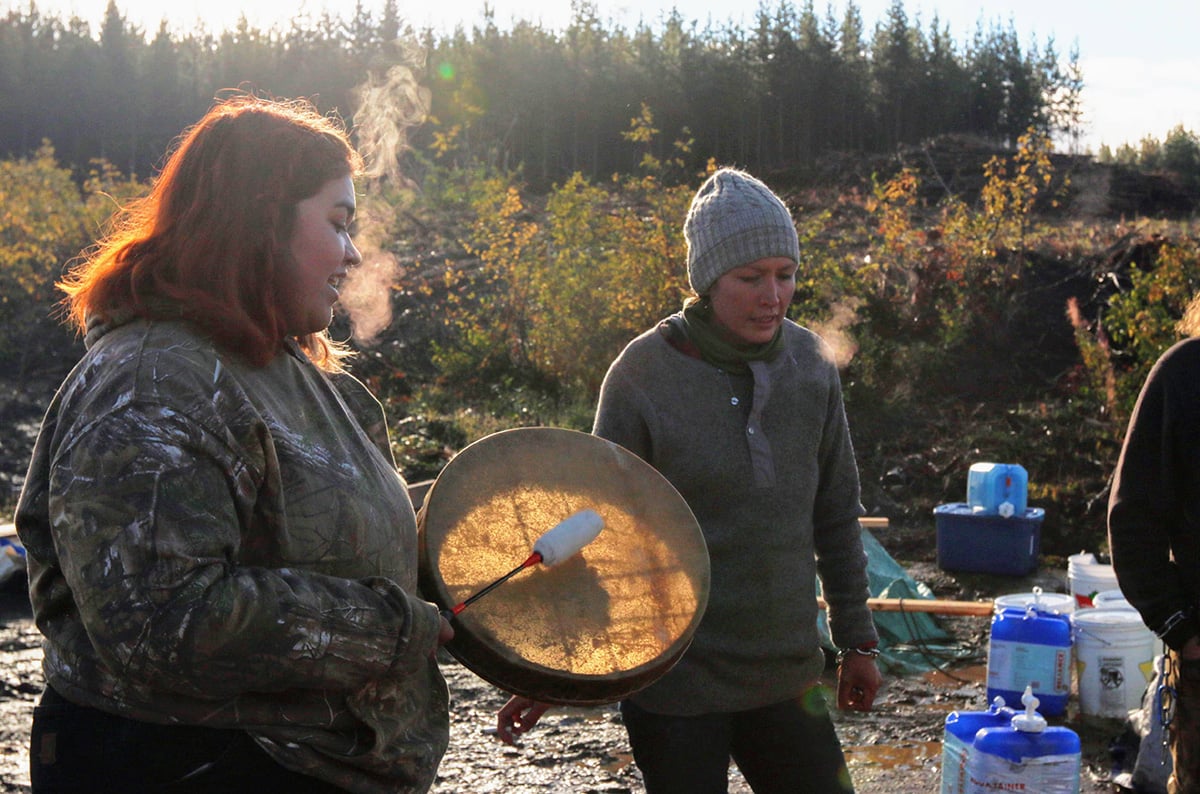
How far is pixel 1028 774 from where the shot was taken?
3.41m

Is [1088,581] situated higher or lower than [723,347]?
lower

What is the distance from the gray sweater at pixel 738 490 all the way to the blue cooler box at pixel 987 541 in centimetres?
498

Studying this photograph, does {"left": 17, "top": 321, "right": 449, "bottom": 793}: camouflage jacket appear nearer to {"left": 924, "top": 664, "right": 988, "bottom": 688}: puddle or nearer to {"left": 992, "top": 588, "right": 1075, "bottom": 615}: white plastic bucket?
{"left": 992, "top": 588, "right": 1075, "bottom": 615}: white plastic bucket

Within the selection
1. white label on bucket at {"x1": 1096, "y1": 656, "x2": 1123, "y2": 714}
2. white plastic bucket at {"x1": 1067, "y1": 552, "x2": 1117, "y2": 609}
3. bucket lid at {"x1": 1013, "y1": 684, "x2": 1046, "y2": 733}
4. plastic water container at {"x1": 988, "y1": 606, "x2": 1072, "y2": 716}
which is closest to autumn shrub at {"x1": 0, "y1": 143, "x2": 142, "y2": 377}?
white plastic bucket at {"x1": 1067, "y1": 552, "x2": 1117, "y2": 609}

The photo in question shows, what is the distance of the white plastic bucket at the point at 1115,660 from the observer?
4879 millimetres

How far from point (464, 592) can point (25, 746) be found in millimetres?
3631

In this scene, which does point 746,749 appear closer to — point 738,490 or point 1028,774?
point 738,490

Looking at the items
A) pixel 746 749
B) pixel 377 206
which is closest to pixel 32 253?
pixel 377 206

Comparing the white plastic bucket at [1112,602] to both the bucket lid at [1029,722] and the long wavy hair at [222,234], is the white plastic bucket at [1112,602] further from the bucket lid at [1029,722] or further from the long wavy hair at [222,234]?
the long wavy hair at [222,234]

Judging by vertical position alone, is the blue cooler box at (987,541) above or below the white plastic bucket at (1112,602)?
below

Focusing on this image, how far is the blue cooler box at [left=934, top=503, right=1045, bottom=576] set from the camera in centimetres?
722

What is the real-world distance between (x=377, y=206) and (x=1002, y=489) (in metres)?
13.3

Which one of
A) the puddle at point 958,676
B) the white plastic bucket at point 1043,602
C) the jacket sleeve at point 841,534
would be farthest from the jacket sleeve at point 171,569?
the puddle at point 958,676

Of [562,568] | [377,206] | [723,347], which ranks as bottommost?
[562,568]
